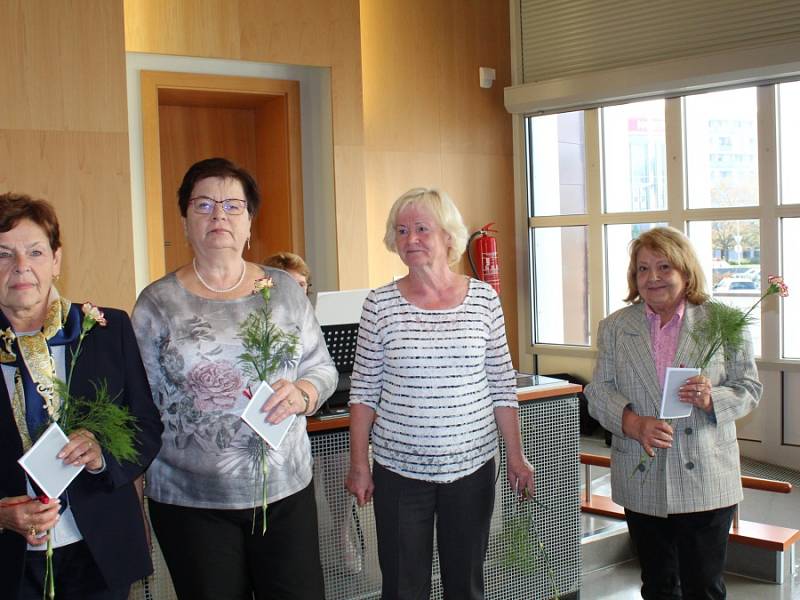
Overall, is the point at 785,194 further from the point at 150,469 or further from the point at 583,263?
the point at 150,469

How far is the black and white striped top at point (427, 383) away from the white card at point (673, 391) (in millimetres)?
554

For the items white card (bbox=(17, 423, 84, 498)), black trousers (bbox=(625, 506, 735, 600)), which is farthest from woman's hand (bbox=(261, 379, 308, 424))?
black trousers (bbox=(625, 506, 735, 600))

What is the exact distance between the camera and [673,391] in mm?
2838

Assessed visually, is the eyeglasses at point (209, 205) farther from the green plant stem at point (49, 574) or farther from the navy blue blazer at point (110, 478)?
the green plant stem at point (49, 574)

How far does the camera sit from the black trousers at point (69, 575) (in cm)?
201

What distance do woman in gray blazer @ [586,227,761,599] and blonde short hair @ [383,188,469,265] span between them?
0.70 m

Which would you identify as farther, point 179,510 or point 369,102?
point 369,102

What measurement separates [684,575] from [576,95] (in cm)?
505

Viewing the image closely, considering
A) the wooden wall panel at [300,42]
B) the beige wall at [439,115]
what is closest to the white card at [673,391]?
the wooden wall panel at [300,42]

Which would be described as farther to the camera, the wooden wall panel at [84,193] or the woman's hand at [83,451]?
the wooden wall panel at [84,193]

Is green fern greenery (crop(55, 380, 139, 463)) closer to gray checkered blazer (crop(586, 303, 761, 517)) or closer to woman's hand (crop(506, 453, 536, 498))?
woman's hand (crop(506, 453, 536, 498))

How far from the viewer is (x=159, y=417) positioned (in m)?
2.25

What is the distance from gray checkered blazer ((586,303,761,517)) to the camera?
2.92m

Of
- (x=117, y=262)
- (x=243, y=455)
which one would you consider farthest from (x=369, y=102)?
(x=243, y=455)
